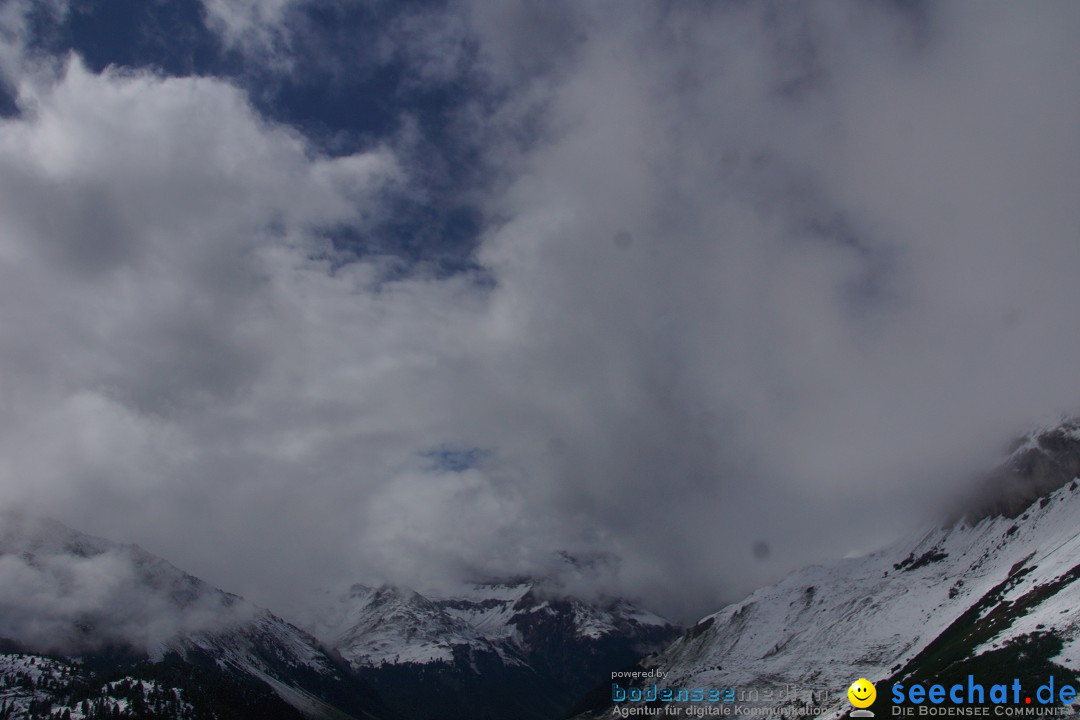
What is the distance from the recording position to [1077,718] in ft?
346

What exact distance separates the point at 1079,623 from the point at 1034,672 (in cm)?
1813

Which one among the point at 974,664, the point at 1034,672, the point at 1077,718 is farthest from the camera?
the point at 974,664

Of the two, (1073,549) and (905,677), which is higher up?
(1073,549)

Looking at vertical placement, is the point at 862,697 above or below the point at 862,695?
below

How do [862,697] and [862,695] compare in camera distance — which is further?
[862,695]

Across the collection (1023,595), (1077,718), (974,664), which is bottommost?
(1077,718)

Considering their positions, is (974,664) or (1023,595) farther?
(1023,595)

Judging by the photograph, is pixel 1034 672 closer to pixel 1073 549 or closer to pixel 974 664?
pixel 974 664

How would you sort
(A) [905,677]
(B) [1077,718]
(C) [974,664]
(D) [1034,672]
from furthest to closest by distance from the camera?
1. (A) [905,677]
2. (C) [974,664]
3. (D) [1034,672]
4. (B) [1077,718]

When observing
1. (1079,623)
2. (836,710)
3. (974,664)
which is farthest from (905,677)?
(1079,623)

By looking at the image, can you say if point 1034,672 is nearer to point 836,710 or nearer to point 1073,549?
point 836,710

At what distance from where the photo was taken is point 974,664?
158000 mm

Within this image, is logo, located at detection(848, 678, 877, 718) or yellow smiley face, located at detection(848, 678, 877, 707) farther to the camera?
yellow smiley face, located at detection(848, 678, 877, 707)

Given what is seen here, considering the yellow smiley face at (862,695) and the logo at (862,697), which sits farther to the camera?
the yellow smiley face at (862,695)
